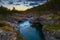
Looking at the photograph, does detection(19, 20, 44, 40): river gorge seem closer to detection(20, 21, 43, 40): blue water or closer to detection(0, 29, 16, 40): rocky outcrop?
detection(20, 21, 43, 40): blue water

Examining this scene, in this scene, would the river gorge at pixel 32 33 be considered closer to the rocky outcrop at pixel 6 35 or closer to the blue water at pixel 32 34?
the blue water at pixel 32 34

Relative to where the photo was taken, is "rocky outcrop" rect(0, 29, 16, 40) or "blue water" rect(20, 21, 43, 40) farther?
"blue water" rect(20, 21, 43, 40)

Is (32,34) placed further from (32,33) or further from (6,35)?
(6,35)

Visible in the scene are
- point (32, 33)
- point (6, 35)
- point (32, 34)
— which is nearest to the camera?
point (6, 35)

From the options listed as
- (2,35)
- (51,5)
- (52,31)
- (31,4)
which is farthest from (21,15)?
(2,35)

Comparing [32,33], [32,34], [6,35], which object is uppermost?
[6,35]

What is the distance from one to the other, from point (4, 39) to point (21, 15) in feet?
256

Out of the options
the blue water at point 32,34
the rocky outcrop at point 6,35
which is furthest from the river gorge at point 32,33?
the rocky outcrop at point 6,35

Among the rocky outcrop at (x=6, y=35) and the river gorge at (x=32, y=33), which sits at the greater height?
the rocky outcrop at (x=6, y=35)

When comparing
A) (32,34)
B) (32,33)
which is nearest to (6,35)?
(32,34)

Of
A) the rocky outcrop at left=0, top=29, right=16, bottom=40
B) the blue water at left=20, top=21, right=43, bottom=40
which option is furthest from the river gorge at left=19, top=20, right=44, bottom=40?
the rocky outcrop at left=0, top=29, right=16, bottom=40

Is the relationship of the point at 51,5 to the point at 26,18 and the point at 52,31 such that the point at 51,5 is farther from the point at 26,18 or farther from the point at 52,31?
the point at 52,31

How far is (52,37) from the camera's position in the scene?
119 feet

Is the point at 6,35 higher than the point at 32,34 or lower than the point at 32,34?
higher
